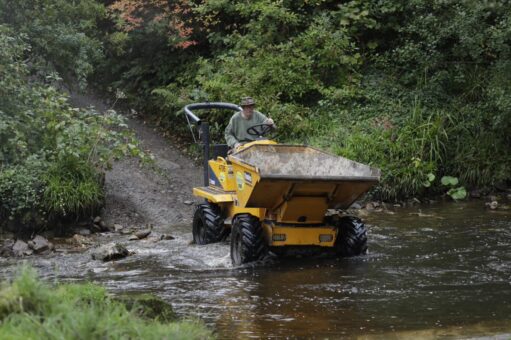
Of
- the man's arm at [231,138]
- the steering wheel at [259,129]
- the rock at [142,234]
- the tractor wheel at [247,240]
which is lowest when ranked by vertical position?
the rock at [142,234]

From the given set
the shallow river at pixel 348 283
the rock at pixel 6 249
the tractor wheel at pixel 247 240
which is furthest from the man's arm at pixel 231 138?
the rock at pixel 6 249

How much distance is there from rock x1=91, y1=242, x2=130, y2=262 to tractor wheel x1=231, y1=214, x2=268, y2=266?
5.45 ft

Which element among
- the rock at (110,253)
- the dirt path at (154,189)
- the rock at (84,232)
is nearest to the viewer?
the rock at (110,253)

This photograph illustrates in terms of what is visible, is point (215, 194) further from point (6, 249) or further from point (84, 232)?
point (6, 249)

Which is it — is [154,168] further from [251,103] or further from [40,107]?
[251,103]

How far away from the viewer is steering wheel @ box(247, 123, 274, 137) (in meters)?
11.3

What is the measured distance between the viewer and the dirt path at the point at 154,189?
14.2m

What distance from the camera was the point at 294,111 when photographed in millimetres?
16641

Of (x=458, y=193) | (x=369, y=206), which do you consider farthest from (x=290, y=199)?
(x=458, y=193)

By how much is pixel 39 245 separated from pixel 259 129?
141 inches

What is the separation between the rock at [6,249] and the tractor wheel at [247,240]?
357 cm

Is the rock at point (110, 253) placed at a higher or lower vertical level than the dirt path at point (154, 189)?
lower

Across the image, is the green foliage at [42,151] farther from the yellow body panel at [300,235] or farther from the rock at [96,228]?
the yellow body panel at [300,235]

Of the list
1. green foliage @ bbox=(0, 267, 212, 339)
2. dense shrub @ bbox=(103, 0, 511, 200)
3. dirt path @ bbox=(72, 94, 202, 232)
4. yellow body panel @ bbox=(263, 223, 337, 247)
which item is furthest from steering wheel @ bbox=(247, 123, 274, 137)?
green foliage @ bbox=(0, 267, 212, 339)
